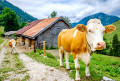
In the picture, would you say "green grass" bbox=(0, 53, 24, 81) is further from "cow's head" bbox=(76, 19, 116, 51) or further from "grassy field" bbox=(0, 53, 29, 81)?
"cow's head" bbox=(76, 19, 116, 51)

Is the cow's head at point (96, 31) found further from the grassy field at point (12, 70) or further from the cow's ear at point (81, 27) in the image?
the grassy field at point (12, 70)

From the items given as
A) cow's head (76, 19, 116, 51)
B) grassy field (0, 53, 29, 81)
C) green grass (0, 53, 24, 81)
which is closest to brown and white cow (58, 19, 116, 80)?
cow's head (76, 19, 116, 51)

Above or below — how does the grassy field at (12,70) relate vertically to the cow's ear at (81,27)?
below

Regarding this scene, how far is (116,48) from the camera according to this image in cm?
2767

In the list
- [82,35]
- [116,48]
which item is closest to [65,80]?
[82,35]

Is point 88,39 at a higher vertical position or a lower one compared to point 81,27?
lower

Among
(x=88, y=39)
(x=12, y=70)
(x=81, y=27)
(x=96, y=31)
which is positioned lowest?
(x=12, y=70)

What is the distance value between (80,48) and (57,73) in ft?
7.00

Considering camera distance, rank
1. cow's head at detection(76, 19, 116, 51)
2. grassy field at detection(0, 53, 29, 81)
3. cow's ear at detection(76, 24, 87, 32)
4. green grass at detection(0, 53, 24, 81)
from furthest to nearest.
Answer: green grass at detection(0, 53, 24, 81)
grassy field at detection(0, 53, 29, 81)
cow's ear at detection(76, 24, 87, 32)
cow's head at detection(76, 19, 116, 51)

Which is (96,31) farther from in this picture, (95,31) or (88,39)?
(88,39)

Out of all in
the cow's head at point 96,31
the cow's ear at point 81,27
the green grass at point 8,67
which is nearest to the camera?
the cow's head at point 96,31

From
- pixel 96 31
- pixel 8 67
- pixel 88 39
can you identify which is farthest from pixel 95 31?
pixel 8 67

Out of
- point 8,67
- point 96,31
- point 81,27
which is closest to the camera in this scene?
point 96,31

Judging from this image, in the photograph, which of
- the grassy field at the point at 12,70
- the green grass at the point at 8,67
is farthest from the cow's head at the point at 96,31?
the green grass at the point at 8,67
